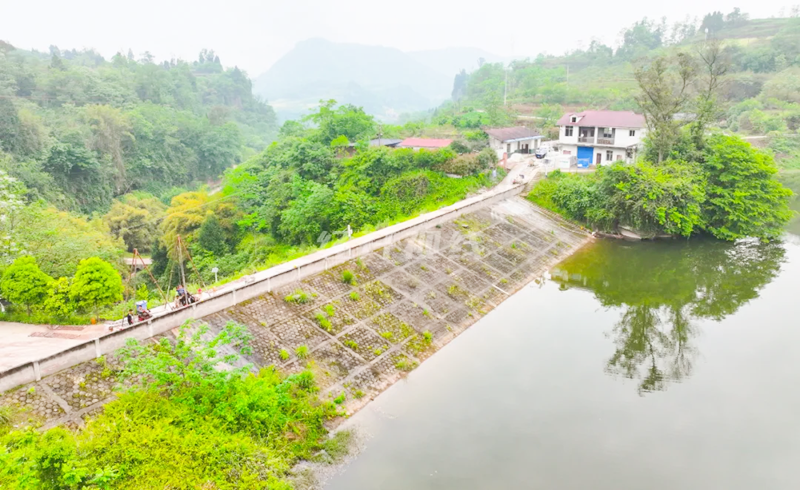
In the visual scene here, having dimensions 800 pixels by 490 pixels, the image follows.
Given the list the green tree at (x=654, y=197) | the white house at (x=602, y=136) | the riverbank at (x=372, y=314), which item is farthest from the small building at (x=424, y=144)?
the green tree at (x=654, y=197)

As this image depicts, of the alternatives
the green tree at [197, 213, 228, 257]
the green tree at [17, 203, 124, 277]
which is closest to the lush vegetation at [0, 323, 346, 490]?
the green tree at [17, 203, 124, 277]

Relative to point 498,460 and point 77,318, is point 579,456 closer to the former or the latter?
point 498,460

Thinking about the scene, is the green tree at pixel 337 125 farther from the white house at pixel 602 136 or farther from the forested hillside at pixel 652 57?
the forested hillside at pixel 652 57

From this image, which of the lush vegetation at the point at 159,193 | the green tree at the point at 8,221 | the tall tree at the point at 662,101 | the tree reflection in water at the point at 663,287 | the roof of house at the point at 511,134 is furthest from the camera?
the roof of house at the point at 511,134

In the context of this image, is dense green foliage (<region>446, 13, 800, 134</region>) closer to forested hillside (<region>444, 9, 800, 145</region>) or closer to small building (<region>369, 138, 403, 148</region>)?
forested hillside (<region>444, 9, 800, 145</region>)

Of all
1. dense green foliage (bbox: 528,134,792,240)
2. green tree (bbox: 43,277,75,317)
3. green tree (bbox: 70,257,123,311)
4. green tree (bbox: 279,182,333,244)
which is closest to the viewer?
green tree (bbox: 70,257,123,311)

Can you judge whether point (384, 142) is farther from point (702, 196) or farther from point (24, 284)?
point (24, 284)

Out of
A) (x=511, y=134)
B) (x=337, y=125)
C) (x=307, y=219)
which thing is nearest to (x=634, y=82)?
(x=511, y=134)
